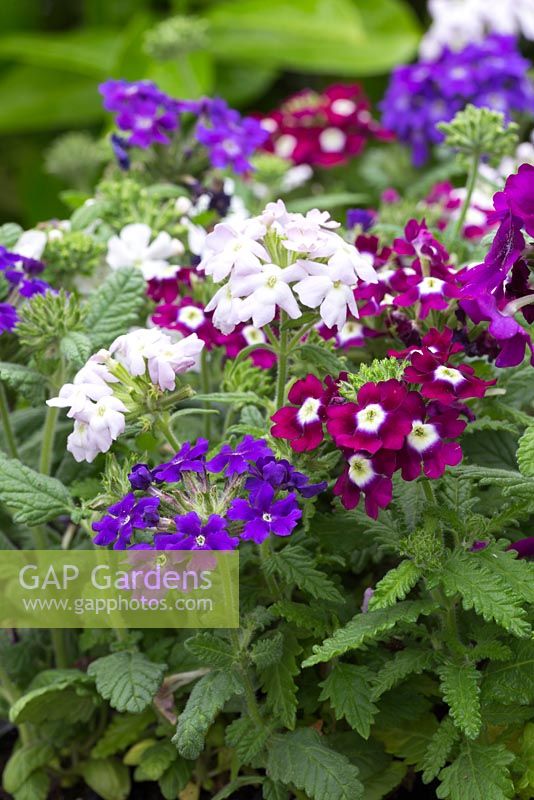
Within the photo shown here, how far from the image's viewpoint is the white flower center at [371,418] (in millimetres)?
1275

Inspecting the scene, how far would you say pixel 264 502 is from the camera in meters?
→ 1.29

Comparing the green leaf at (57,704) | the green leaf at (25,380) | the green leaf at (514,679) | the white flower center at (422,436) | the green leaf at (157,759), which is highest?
the white flower center at (422,436)

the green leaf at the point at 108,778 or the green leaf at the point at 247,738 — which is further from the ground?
the green leaf at the point at 247,738

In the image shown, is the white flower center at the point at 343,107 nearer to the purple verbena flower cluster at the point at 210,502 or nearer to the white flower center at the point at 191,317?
the white flower center at the point at 191,317

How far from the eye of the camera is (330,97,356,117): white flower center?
3.14 m

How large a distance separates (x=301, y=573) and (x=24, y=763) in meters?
0.66

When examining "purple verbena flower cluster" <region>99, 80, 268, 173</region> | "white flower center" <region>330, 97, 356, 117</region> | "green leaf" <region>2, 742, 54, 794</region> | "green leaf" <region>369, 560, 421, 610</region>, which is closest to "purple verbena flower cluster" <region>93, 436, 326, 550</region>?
"green leaf" <region>369, 560, 421, 610</region>

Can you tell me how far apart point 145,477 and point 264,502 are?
0.16 meters

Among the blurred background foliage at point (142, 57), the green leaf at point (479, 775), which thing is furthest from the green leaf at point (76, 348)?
the blurred background foliage at point (142, 57)

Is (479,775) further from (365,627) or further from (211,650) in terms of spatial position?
(211,650)

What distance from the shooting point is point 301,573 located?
1424 millimetres

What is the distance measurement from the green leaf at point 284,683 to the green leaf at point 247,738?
0.11ft

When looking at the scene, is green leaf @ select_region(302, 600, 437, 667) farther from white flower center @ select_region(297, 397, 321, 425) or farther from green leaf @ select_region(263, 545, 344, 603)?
white flower center @ select_region(297, 397, 321, 425)

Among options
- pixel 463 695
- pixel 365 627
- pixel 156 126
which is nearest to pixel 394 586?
pixel 365 627
